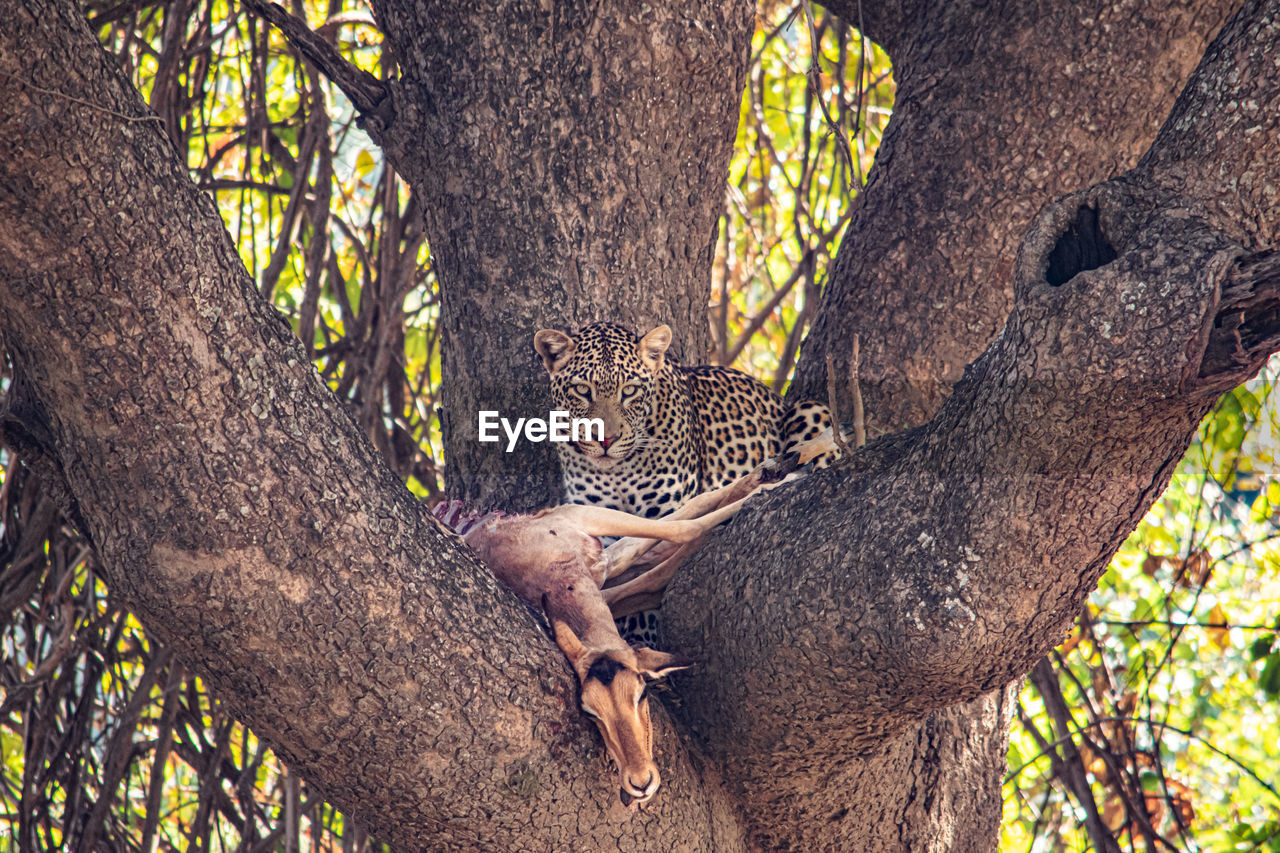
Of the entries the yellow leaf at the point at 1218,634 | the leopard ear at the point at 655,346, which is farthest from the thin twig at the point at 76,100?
the yellow leaf at the point at 1218,634

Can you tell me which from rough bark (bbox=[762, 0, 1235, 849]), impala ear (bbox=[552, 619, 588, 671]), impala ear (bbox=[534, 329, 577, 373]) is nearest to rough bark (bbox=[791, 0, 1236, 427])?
rough bark (bbox=[762, 0, 1235, 849])

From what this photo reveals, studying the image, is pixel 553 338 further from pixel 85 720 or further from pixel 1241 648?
pixel 1241 648

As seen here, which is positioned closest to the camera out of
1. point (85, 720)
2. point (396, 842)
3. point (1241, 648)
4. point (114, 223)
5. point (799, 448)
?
point (114, 223)

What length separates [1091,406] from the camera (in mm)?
1770

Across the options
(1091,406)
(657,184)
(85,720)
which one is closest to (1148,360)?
(1091,406)

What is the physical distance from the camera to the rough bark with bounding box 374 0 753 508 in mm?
3074

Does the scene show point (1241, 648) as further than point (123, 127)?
Yes

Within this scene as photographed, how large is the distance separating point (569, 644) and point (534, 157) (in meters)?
1.31

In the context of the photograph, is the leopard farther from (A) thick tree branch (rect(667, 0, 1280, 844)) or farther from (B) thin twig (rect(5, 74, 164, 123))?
(B) thin twig (rect(5, 74, 164, 123))

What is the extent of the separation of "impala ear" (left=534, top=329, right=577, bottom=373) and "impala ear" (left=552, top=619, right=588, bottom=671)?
38.8 inches

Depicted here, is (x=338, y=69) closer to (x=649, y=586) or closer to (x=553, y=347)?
(x=553, y=347)

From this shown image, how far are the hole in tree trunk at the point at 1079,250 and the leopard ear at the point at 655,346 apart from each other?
1.49 m

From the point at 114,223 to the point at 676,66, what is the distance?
1646 mm

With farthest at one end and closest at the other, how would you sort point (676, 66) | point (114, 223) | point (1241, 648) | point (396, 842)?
point (1241, 648) → point (676, 66) → point (396, 842) → point (114, 223)
